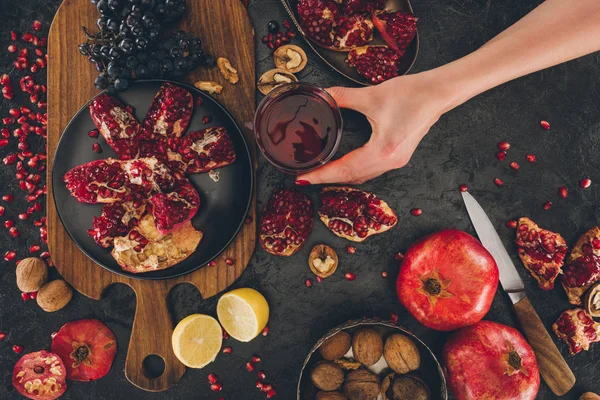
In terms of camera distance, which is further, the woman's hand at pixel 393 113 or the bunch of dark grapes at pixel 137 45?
the bunch of dark grapes at pixel 137 45

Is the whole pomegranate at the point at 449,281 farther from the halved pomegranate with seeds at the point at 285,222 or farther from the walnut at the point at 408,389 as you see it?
the halved pomegranate with seeds at the point at 285,222


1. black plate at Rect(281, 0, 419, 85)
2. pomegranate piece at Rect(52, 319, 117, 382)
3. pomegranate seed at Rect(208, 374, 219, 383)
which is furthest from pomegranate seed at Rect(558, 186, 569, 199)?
pomegranate piece at Rect(52, 319, 117, 382)

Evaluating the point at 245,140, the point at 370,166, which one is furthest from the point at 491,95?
the point at 245,140

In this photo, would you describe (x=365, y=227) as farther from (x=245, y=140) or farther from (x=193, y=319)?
(x=193, y=319)

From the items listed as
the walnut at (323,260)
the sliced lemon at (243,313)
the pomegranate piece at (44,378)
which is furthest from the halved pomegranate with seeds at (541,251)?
Result: the pomegranate piece at (44,378)

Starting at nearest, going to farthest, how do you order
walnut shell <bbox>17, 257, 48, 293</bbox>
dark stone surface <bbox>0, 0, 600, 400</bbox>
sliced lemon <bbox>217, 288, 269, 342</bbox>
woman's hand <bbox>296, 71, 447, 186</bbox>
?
woman's hand <bbox>296, 71, 447, 186</bbox>
sliced lemon <bbox>217, 288, 269, 342</bbox>
walnut shell <bbox>17, 257, 48, 293</bbox>
dark stone surface <bbox>0, 0, 600, 400</bbox>

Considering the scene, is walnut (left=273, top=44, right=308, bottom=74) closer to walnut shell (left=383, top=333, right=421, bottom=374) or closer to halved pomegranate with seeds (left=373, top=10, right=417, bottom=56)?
halved pomegranate with seeds (left=373, top=10, right=417, bottom=56)

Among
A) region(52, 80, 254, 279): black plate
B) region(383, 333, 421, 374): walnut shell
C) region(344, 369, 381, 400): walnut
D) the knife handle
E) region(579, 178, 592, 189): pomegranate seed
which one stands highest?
region(52, 80, 254, 279): black plate

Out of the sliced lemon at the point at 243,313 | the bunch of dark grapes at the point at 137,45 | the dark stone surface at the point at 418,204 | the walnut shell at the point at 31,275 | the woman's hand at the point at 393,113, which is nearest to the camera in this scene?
the woman's hand at the point at 393,113
